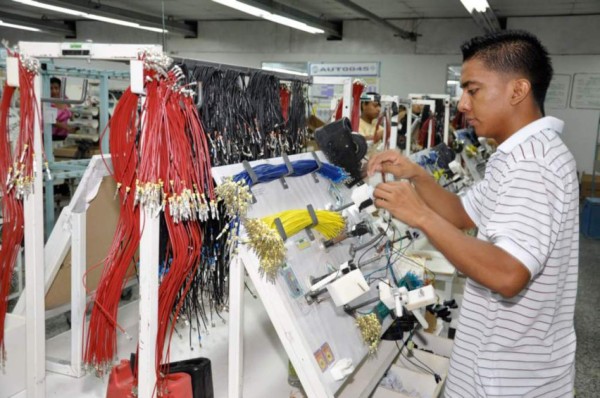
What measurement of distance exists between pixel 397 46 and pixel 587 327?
6924 millimetres

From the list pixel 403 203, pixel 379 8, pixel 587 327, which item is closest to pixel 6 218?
pixel 403 203

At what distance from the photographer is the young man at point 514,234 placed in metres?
1.05

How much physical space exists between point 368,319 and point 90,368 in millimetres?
941

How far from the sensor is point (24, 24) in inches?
376

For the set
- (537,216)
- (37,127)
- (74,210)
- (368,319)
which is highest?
(37,127)

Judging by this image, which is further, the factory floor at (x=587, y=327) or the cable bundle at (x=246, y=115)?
the factory floor at (x=587, y=327)

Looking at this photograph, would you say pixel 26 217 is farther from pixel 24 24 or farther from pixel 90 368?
pixel 24 24

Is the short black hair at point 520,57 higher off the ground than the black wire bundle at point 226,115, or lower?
higher

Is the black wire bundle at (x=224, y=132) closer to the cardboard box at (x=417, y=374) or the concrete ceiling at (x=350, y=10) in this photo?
the cardboard box at (x=417, y=374)

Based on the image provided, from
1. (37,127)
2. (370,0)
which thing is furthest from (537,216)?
(370,0)

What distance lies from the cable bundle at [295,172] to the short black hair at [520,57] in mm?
747

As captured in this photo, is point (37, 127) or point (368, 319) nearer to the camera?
point (37, 127)

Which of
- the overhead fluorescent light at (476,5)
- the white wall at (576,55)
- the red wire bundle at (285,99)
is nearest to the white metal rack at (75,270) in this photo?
the red wire bundle at (285,99)

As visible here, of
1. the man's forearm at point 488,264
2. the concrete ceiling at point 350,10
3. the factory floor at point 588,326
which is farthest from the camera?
the concrete ceiling at point 350,10
